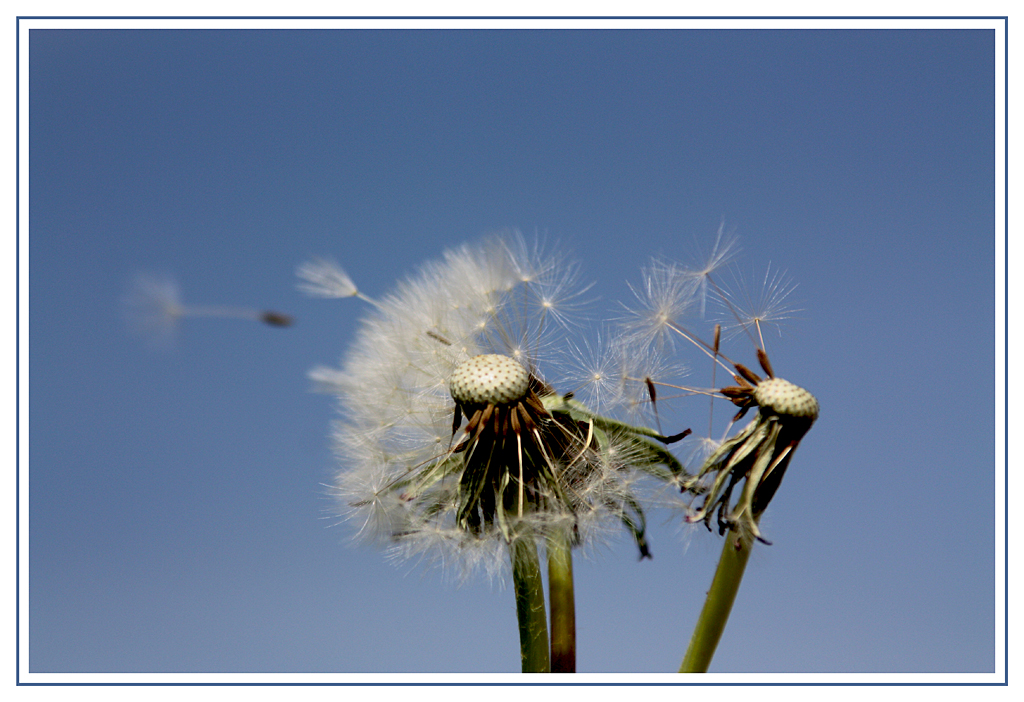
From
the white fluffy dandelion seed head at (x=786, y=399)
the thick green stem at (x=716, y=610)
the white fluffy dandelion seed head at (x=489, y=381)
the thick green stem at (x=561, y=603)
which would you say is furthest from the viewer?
the thick green stem at (x=561, y=603)

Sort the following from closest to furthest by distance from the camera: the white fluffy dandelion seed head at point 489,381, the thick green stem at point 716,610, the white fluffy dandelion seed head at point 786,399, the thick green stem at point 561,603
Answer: the white fluffy dandelion seed head at point 786,399 → the thick green stem at point 716,610 → the white fluffy dandelion seed head at point 489,381 → the thick green stem at point 561,603

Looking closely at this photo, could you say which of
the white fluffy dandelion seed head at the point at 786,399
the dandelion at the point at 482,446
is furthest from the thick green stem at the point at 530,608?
the white fluffy dandelion seed head at the point at 786,399

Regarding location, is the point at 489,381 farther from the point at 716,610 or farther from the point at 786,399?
the point at 716,610

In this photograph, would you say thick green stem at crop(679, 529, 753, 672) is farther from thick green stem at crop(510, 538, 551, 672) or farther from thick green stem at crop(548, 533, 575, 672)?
thick green stem at crop(510, 538, 551, 672)

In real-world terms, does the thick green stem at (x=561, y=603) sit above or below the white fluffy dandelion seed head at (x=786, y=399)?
below

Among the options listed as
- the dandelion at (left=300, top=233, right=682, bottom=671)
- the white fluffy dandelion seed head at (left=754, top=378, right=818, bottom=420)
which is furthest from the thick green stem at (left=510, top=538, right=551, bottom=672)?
the white fluffy dandelion seed head at (left=754, top=378, right=818, bottom=420)

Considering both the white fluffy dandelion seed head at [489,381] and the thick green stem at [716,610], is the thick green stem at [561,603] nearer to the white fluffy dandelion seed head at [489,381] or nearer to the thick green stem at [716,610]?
the thick green stem at [716,610]
